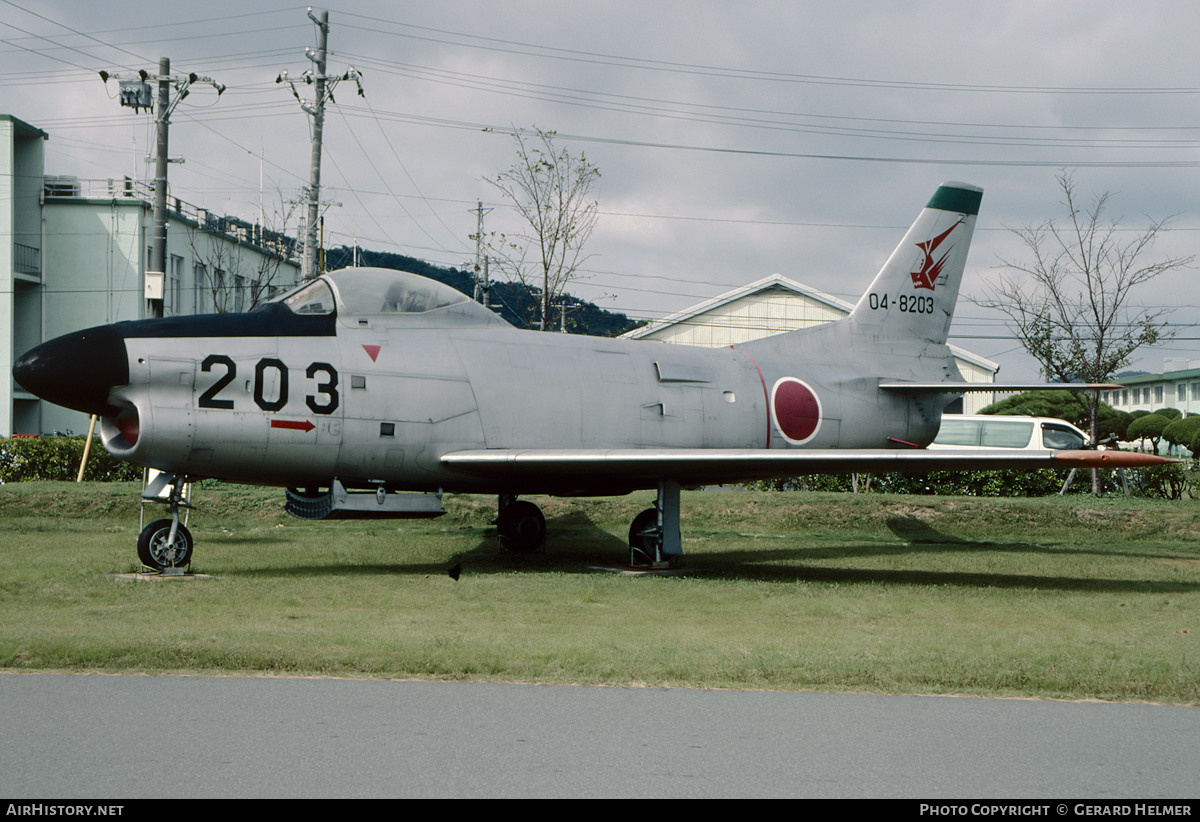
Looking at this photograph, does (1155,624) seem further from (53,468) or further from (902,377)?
(53,468)

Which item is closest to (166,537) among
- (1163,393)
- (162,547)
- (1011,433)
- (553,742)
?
(162,547)

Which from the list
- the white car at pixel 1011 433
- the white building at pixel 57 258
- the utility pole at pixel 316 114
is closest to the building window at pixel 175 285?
the white building at pixel 57 258

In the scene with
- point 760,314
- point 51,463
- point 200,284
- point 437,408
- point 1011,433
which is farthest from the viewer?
point 760,314

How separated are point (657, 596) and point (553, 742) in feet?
17.8

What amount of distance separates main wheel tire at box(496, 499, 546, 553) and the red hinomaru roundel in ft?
12.2

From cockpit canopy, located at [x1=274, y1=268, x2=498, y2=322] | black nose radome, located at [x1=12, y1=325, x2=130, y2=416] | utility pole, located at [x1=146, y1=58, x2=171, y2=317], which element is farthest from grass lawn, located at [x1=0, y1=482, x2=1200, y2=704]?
utility pole, located at [x1=146, y1=58, x2=171, y2=317]

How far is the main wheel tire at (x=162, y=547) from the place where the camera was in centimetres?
1100

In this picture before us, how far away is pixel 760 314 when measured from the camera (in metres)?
49.3

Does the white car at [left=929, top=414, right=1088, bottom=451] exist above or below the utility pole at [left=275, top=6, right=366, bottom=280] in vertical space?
below

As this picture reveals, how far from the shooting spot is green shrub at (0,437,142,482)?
75.9ft

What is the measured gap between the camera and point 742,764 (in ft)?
15.1

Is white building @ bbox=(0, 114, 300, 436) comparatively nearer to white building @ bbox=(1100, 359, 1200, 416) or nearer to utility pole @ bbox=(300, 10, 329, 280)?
utility pole @ bbox=(300, 10, 329, 280)

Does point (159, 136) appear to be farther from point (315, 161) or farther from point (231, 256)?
point (231, 256)

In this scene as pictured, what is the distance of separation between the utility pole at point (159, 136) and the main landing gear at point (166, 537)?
1027 cm
